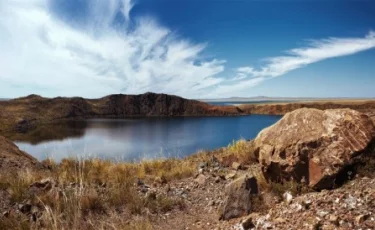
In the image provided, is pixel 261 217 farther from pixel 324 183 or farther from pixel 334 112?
pixel 334 112

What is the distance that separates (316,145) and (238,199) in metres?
1.53

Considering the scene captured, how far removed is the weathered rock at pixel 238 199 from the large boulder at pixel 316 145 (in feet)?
2.43

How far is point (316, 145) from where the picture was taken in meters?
5.08

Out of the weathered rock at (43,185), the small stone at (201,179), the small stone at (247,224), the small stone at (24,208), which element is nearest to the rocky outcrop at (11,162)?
the weathered rock at (43,185)

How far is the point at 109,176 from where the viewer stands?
780cm

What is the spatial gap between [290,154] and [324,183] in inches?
29.1

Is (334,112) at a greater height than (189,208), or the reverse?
(334,112)

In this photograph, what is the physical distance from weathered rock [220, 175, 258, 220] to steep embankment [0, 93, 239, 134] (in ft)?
204

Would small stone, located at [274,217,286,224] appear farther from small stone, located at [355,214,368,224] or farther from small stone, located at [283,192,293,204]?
small stone, located at [355,214,368,224]

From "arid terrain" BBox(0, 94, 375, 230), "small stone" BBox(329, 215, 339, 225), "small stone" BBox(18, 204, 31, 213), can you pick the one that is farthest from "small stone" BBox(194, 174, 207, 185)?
"small stone" BBox(329, 215, 339, 225)

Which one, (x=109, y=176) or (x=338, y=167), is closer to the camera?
(x=338, y=167)

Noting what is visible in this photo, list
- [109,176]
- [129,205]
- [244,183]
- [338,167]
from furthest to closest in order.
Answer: [109,176], [129,205], [244,183], [338,167]

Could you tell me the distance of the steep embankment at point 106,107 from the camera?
223 ft

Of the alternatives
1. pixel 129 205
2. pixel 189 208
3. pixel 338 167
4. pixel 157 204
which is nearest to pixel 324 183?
pixel 338 167
